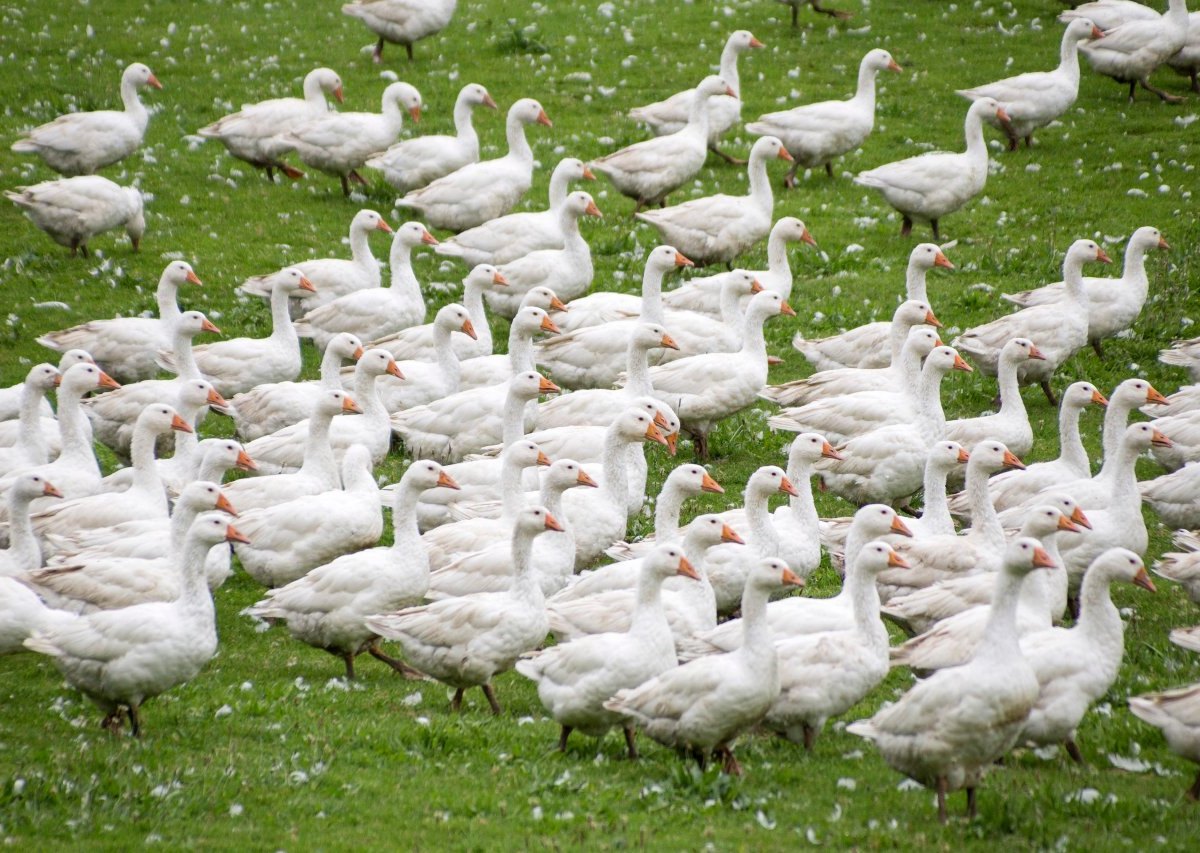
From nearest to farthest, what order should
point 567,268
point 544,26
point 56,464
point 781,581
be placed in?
1. point 781,581
2. point 56,464
3. point 567,268
4. point 544,26

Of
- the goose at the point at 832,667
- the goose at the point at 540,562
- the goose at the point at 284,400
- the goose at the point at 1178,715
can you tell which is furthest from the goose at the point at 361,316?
the goose at the point at 1178,715

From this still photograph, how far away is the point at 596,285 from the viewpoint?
704 inches

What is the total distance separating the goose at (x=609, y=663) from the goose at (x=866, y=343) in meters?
6.20

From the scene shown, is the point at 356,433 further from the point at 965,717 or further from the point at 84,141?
the point at 84,141

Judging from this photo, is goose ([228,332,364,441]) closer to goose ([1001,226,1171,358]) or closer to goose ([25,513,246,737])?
goose ([25,513,246,737])

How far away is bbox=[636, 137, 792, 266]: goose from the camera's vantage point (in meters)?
17.1

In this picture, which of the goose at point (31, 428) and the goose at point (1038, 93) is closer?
the goose at point (31, 428)

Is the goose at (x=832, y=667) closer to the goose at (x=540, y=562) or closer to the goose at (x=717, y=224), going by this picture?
the goose at (x=540, y=562)

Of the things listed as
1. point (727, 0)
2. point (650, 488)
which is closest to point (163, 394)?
point (650, 488)

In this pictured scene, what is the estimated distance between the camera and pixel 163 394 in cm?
1334

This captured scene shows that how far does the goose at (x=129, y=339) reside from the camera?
48.1 feet

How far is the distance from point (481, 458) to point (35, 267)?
865cm

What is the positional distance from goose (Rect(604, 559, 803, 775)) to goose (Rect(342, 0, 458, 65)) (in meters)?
Answer: 18.3

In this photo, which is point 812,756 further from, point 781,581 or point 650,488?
point 650,488
